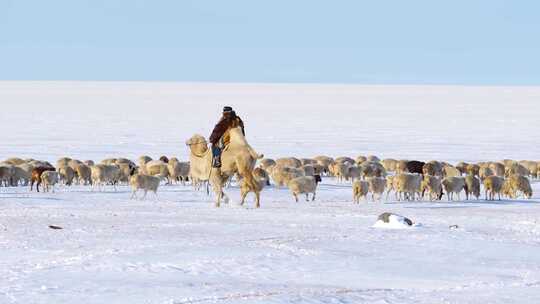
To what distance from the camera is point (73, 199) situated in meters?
19.5

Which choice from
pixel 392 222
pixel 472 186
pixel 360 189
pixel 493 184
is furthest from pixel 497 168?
pixel 392 222

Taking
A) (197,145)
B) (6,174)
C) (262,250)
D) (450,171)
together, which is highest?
(450,171)

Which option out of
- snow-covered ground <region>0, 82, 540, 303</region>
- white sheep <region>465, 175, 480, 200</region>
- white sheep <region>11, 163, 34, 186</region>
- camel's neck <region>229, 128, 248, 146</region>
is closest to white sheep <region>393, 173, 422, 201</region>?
snow-covered ground <region>0, 82, 540, 303</region>

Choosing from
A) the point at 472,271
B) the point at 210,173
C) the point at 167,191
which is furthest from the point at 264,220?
the point at 167,191

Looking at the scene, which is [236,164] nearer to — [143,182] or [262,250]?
[143,182]

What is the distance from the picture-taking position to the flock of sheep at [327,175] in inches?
835

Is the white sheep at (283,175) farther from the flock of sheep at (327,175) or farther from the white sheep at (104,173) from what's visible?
the white sheep at (104,173)

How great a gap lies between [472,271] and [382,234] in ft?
8.03

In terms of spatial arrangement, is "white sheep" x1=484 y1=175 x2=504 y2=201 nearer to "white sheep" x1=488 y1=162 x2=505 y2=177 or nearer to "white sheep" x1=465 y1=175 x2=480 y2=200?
"white sheep" x1=465 y1=175 x2=480 y2=200

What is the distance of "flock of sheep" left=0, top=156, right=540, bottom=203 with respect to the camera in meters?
21.2

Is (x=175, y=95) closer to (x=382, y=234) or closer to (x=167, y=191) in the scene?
(x=167, y=191)

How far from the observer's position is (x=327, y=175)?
32.7 m

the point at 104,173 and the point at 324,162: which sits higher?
the point at 324,162

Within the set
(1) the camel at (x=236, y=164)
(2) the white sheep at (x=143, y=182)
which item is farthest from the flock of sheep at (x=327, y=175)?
(1) the camel at (x=236, y=164)
